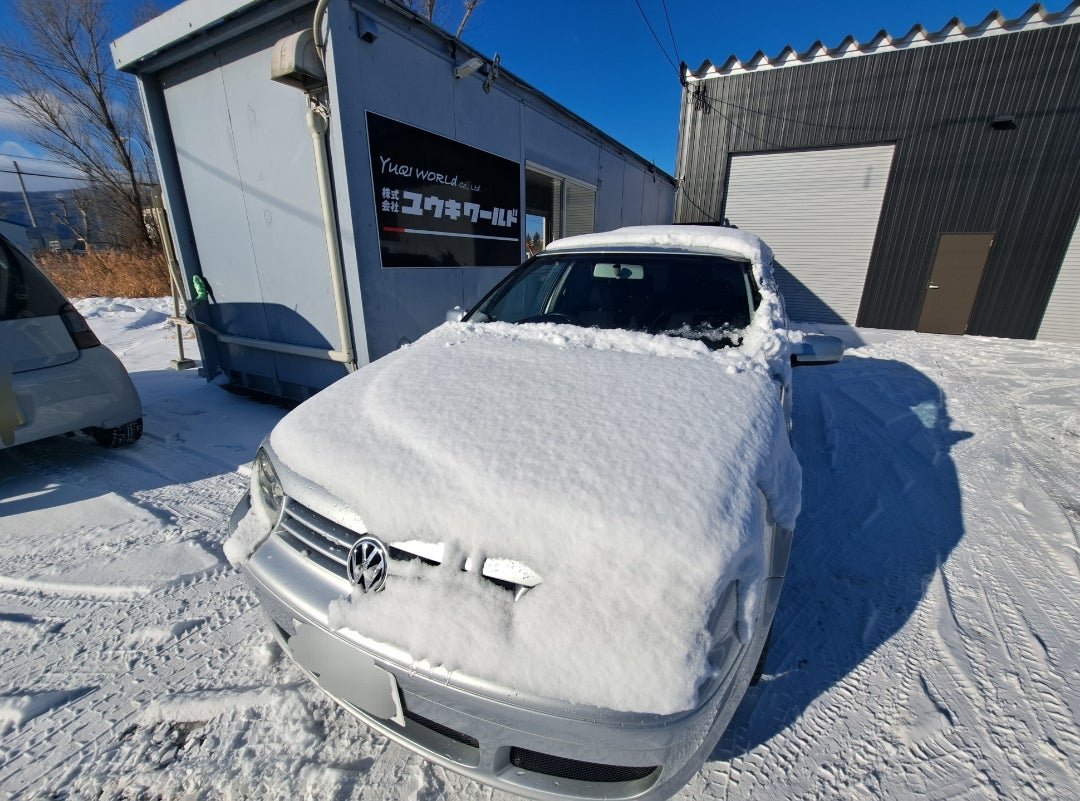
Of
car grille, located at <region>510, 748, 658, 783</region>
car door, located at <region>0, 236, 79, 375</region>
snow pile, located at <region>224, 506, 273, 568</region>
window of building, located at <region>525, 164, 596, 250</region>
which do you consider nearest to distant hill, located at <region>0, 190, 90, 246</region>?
window of building, located at <region>525, 164, 596, 250</region>

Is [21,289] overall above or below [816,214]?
below

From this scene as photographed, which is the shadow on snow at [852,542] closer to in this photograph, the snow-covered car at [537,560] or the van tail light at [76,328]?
the snow-covered car at [537,560]

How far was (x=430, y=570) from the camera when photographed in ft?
3.33

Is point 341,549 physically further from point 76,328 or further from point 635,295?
point 76,328

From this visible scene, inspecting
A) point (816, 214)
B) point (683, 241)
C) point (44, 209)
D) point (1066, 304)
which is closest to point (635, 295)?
point (683, 241)

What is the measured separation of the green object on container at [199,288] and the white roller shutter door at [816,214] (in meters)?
9.51

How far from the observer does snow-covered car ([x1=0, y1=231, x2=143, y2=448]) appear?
2.39m

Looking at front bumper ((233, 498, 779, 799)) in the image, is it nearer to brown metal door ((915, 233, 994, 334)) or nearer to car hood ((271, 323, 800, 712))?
car hood ((271, 323, 800, 712))

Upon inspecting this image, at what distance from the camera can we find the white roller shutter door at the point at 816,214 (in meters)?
8.63

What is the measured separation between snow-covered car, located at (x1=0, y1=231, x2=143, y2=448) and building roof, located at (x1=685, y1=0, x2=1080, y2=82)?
11.2 meters

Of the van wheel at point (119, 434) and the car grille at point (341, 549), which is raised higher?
the car grille at point (341, 549)

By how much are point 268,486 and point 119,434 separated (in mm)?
2620

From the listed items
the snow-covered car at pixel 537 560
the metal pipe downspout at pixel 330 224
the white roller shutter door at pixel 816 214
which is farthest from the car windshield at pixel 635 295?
the white roller shutter door at pixel 816 214

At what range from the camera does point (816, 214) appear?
9016mm
